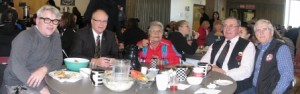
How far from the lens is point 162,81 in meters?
2.13

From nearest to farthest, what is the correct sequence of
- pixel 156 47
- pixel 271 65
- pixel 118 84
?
pixel 118 84 < pixel 271 65 < pixel 156 47

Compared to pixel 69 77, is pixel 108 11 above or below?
above

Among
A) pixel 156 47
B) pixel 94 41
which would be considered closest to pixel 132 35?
pixel 156 47

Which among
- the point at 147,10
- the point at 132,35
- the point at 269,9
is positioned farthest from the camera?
the point at 269,9

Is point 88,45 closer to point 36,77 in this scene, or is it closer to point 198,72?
point 36,77

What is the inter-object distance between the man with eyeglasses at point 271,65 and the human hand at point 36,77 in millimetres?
1709

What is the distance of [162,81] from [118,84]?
0.91 ft

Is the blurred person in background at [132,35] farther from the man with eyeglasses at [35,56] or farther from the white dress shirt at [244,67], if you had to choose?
the man with eyeglasses at [35,56]

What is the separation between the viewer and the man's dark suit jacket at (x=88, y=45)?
126 inches

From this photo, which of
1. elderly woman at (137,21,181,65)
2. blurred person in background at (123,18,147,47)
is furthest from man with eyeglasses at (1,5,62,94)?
blurred person in background at (123,18,147,47)

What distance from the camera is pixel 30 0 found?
959 centimetres

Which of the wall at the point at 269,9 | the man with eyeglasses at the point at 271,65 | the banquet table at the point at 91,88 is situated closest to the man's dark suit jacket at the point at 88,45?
the banquet table at the point at 91,88

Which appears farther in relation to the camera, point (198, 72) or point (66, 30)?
point (66, 30)

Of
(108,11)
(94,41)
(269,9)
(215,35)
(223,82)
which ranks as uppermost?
(269,9)
